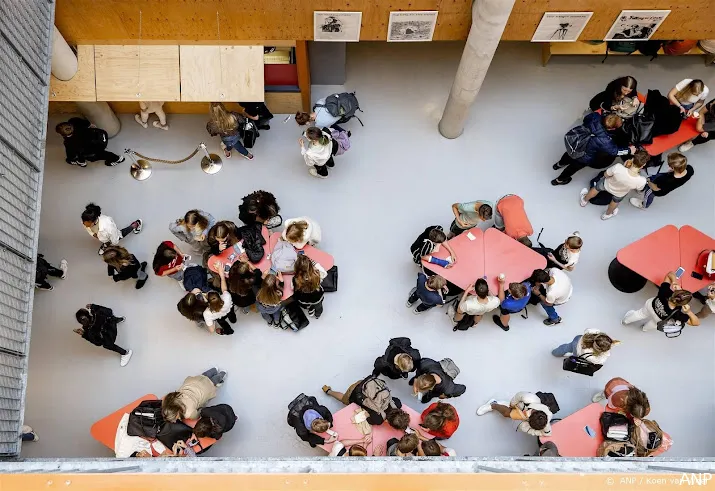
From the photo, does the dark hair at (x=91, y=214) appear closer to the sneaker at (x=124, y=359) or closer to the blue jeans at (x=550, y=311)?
the sneaker at (x=124, y=359)

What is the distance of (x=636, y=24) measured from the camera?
20.6 ft

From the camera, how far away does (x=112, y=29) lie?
6301 millimetres

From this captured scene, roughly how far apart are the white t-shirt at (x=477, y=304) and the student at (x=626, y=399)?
134cm

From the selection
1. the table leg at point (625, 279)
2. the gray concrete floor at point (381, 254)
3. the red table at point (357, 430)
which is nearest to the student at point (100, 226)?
the gray concrete floor at point (381, 254)

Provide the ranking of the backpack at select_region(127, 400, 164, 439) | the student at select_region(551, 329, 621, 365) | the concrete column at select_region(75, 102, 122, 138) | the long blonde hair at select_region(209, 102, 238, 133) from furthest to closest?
the concrete column at select_region(75, 102, 122, 138)
the long blonde hair at select_region(209, 102, 238, 133)
the student at select_region(551, 329, 621, 365)
the backpack at select_region(127, 400, 164, 439)

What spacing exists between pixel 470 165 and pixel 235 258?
3.16m

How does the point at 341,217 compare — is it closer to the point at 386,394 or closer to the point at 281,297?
the point at 281,297

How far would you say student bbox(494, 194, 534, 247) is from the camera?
6.15 m

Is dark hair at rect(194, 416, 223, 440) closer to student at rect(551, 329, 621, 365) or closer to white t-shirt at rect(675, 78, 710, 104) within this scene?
student at rect(551, 329, 621, 365)

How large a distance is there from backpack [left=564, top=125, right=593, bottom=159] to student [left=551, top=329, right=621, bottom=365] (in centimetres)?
204

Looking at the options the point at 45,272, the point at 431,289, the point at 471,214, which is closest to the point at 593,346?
the point at 431,289

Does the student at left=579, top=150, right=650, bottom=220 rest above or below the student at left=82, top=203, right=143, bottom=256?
below

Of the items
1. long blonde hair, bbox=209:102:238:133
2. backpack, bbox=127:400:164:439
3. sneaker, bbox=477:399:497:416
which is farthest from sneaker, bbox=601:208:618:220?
backpack, bbox=127:400:164:439

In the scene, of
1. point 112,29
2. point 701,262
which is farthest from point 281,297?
point 701,262
